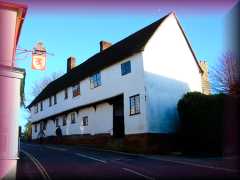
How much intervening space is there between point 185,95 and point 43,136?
2559 centimetres

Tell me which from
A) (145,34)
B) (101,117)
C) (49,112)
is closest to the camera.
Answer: (145,34)

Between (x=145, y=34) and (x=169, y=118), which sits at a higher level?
(x=145, y=34)

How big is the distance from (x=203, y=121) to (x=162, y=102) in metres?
3.96

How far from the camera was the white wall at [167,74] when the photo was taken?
95.4 feet

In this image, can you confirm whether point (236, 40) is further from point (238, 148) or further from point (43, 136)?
point (43, 136)

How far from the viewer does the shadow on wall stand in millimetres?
28688

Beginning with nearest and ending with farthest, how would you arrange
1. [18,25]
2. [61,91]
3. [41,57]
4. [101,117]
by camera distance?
[18,25]
[41,57]
[101,117]
[61,91]

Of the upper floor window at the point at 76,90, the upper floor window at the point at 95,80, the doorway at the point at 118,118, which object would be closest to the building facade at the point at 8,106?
the doorway at the point at 118,118

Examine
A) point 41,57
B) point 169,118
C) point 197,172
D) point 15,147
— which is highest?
point 41,57

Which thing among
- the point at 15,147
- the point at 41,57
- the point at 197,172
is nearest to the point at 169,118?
the point at 41,57

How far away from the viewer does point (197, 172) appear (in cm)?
1611

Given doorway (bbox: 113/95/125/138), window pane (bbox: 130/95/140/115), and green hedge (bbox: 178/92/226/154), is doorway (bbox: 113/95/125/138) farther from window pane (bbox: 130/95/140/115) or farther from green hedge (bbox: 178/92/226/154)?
green hedge (bbox: 178/92/226/154)

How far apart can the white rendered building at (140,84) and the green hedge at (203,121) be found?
70.5 inches

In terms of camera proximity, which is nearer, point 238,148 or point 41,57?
point 41,57
